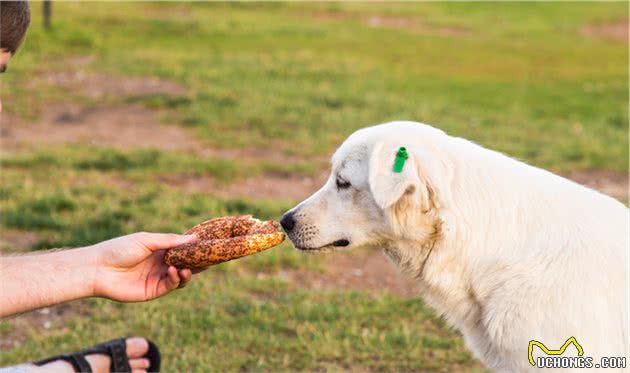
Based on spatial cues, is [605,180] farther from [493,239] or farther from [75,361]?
[75,361]

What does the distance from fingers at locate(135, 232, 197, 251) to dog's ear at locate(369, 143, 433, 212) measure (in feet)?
2.72

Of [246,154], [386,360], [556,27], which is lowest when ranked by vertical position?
[386,360]

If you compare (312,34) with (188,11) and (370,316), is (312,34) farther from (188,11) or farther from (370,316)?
(370,316)

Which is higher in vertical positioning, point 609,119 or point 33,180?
point 609,119

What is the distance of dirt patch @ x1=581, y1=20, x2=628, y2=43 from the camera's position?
2375 cm

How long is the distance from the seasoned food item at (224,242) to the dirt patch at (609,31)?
A: 2049 centimetres

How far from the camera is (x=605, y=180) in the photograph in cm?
976

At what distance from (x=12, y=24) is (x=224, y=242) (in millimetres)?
1390

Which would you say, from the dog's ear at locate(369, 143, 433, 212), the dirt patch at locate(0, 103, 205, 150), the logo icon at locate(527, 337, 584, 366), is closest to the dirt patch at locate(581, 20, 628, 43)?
the dirt patch at locate(0, 103, 205, 150)

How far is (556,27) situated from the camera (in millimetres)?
24906

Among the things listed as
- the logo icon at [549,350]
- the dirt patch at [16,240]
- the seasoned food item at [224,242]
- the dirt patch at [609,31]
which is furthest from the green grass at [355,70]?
the logo icon at [549,350]

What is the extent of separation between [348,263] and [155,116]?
5748mm

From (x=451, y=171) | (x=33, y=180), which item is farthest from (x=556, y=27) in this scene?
(x=451, y=171)

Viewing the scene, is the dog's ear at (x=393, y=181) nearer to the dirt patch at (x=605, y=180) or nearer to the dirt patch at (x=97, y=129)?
the dirt patch at (x=605, y=180)
